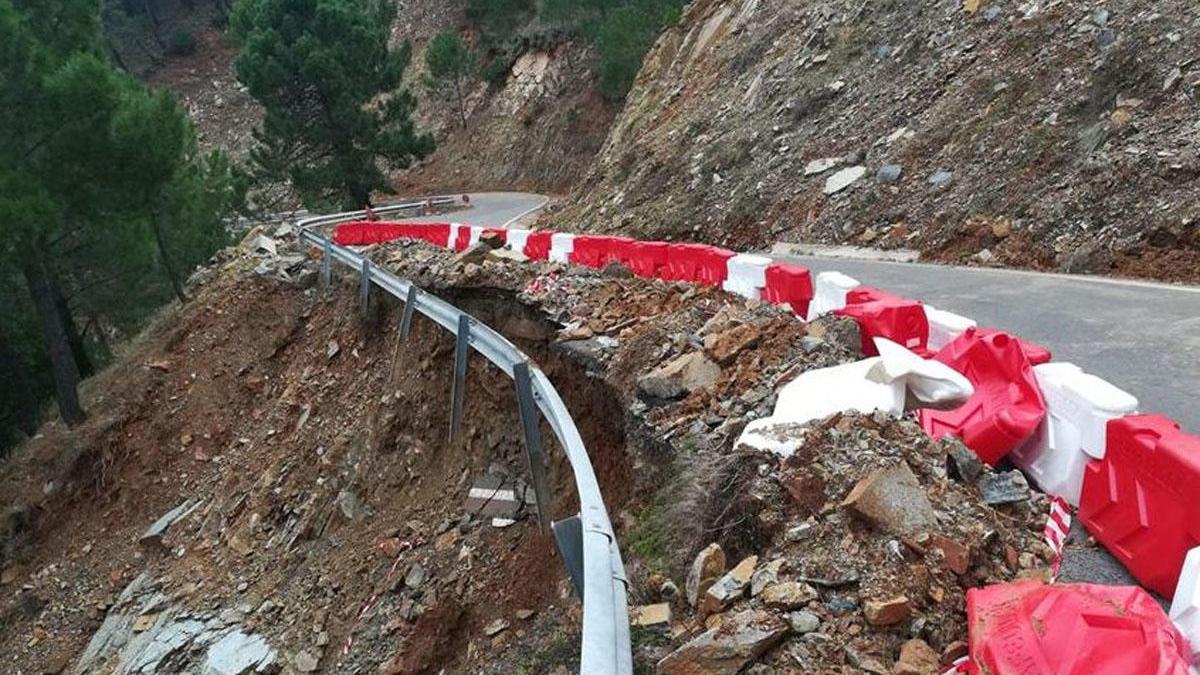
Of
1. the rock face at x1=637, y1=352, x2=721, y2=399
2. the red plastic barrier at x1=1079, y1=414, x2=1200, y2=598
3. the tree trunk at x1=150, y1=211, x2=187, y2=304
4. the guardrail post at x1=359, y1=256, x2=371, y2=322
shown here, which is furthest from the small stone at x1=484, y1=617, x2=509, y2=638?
the tree trunk at x1=150, y1=211, x2=187, y2=304

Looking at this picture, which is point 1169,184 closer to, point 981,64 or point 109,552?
point 981,64

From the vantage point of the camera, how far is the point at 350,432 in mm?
Answer: 9586

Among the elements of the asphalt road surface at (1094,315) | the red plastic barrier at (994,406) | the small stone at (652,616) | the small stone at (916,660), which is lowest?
the asphalt road surface at (1094,315)

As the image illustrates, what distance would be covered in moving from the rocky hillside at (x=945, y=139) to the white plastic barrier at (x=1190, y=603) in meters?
6.64

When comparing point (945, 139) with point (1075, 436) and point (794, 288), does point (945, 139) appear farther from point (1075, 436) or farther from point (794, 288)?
point (1075, 436)

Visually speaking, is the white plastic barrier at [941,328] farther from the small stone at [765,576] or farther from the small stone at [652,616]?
the small stone at [652,616]

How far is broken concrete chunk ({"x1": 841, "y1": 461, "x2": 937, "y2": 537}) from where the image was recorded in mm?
3570

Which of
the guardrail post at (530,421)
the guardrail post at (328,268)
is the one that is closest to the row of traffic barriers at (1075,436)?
the guardrail post at (530,421)

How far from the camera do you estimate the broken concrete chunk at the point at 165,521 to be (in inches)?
432

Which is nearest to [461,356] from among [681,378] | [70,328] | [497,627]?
[681,378]

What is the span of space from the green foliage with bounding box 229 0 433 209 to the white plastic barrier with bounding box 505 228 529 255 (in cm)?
1906

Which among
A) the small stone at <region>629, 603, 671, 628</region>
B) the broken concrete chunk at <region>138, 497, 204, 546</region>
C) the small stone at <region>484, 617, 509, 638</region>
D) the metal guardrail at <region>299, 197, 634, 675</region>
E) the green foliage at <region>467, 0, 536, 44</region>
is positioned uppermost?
the green foliage at <region>467, 0, 536, 44</region>

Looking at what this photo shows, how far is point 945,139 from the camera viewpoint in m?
12.5

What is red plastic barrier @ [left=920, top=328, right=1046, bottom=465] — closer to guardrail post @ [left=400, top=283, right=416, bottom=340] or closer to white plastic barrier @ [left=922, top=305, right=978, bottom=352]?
white plastic barrier @ [left=922, top=305, right=978, bottom=352]
